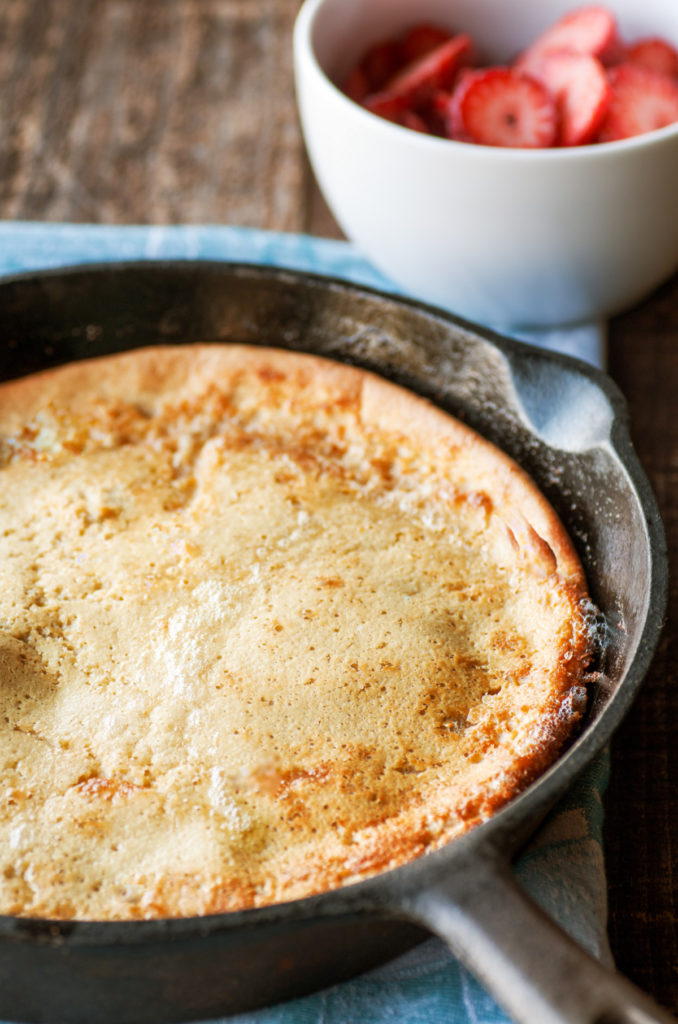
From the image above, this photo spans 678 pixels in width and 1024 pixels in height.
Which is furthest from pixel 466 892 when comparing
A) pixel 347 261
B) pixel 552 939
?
pixel 347 261

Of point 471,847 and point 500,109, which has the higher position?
point 500,109

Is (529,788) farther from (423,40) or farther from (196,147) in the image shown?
(196,147)

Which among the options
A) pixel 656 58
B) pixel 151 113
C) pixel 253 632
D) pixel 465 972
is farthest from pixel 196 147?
pixel 465 972

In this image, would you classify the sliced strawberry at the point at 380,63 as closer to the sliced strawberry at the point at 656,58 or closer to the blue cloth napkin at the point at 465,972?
the sliced strawberry at the point at 656,58

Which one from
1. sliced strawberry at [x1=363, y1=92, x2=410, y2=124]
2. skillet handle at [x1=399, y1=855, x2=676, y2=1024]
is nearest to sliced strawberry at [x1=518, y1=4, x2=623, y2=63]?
sliced strawberry at [x1=363, y1=92, x2=410, y2=124]

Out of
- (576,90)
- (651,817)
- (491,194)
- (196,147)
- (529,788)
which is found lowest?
(651,817)

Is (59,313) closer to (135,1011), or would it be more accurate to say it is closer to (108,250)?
(108,250)
